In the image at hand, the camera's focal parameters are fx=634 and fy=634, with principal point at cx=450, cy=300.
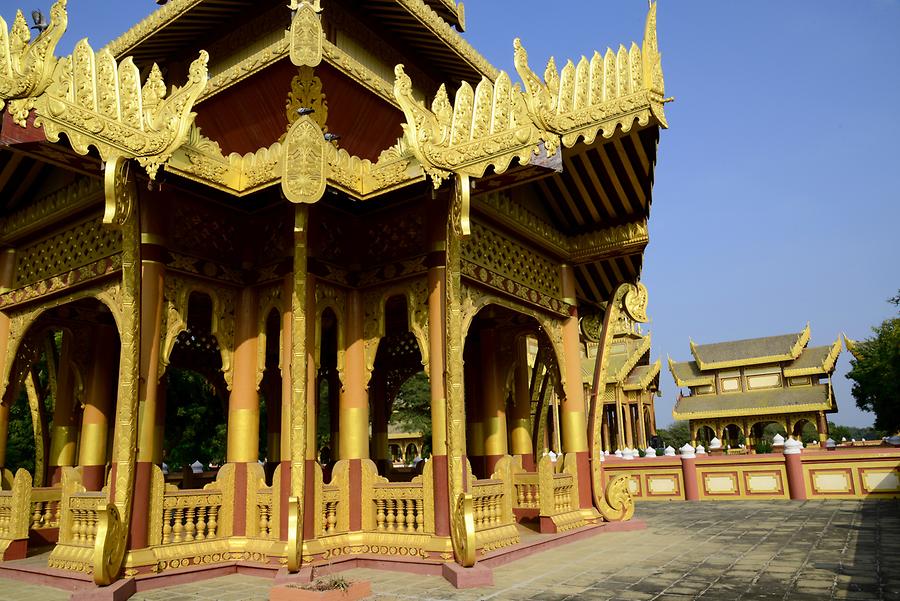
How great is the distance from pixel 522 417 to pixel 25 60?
8974 mm

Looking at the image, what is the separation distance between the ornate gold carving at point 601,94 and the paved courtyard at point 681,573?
4.28 metres

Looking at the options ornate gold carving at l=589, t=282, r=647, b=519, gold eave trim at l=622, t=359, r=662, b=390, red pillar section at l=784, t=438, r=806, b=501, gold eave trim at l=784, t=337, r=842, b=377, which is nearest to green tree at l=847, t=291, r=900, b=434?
gold eave trim at l=784, t=337, r=842, b=377

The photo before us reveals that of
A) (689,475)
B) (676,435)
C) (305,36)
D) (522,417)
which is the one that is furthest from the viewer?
(676,435)

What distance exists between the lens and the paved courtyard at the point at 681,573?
540 cm

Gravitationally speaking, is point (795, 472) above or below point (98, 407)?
below

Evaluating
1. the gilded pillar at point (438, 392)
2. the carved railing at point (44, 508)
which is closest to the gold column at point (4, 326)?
the carved railing at point (44, 508)

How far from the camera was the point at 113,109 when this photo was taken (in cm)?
589

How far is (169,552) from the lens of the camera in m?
6.48

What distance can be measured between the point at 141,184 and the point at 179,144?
3.61ft

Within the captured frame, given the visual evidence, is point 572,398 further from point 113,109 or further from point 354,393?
point 113,109

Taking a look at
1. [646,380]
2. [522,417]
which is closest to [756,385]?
[646,380]

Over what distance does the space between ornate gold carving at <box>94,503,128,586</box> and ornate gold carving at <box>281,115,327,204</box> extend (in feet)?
11.3

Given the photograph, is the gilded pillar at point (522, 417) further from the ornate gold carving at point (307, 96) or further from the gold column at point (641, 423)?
Answer: the gold column at point (641, 423)

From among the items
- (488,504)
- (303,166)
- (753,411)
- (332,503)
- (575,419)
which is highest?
(303,166)
